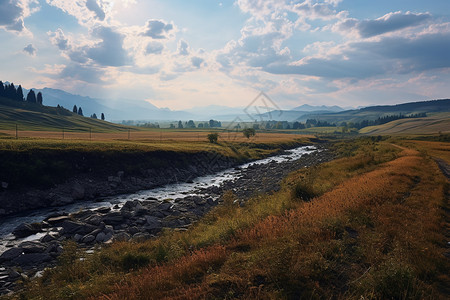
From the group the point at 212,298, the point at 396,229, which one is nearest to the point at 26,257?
the point at 212,298

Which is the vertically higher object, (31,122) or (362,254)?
(31,122)

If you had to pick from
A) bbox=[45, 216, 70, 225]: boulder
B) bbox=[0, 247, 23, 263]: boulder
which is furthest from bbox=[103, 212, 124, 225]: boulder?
bbox=[0, 247, 23, 263]: boulder

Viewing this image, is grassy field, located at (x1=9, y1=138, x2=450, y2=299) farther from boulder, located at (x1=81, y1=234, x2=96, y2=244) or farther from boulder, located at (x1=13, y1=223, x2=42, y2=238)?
boulder, located at (x1=13, y1=223, x2=42, y2=238)

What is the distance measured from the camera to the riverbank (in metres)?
27.9

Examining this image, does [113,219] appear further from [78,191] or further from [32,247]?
[78,191]

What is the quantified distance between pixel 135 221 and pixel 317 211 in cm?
1572

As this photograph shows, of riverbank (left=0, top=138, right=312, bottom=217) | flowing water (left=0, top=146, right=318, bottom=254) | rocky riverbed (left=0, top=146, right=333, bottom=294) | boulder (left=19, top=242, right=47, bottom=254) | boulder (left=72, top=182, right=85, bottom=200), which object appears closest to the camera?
rocky riverbed (left=0, top=146, right=333, bottom=294)

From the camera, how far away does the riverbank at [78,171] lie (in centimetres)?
2788

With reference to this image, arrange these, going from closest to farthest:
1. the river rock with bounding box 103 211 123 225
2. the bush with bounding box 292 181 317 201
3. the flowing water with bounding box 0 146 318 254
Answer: the flowing water with bounding box 0 146 318 254
the bush with bounding box 292 181 317 201
the river rock with bounding box 103 211 123 225

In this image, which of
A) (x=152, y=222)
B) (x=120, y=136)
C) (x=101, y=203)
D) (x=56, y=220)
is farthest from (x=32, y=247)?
(x=120, y=136)

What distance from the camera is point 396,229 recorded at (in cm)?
1042

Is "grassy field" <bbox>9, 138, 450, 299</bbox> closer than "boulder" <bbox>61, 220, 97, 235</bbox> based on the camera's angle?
Yes

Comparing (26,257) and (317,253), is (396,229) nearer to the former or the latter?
(317,253)

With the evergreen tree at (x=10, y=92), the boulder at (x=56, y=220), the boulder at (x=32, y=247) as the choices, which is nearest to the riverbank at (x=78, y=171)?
the boulder at (x=56, y=220)
